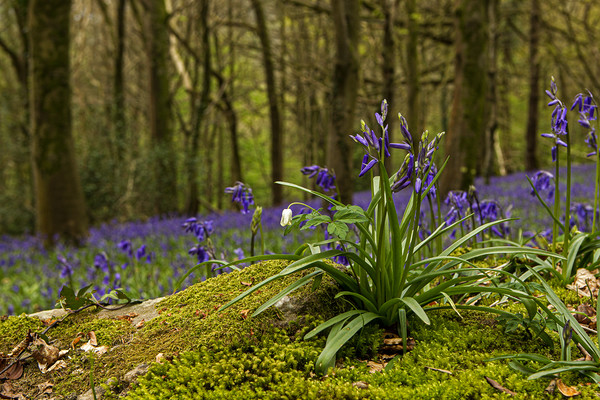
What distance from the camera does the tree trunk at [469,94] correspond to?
7.57 metres

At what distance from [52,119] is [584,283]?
25.7ft

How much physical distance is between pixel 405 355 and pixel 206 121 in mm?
13388

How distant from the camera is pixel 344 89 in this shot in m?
6.45

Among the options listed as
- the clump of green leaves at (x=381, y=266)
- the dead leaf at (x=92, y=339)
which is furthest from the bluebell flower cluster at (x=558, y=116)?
the dead leaf at (x=92, y=339)

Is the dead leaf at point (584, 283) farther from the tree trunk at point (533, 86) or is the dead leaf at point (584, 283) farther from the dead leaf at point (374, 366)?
the tree trunk at point (533, 86)

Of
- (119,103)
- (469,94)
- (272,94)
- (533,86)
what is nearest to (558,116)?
(469,94)

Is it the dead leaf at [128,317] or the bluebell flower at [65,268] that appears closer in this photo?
the dead leaf at [128,317]

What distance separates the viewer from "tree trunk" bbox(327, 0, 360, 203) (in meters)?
6.44

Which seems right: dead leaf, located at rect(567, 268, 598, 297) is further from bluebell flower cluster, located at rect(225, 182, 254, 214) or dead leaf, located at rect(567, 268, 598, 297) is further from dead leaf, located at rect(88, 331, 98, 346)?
dead leaf, located at rect(88, 331, 98, 346)

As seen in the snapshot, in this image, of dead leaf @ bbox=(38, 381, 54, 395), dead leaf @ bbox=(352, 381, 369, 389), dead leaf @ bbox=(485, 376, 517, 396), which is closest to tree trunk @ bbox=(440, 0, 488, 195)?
dead leaf @ bbox=(485, 376, 517, 396)

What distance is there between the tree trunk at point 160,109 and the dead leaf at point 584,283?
9.32m

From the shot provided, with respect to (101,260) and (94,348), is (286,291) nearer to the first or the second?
(94,348)

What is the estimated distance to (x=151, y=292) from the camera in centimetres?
432

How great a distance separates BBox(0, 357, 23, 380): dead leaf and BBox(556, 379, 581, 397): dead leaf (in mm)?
2341
